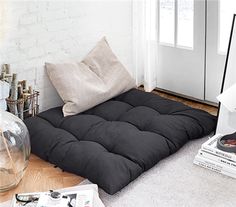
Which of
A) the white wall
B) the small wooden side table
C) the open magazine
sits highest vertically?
the white wall

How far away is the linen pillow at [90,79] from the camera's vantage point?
2.98 metres

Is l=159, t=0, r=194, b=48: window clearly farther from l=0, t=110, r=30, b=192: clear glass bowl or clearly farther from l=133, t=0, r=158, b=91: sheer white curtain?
l=0, t=110, r=30, b=192: clear glass bowl

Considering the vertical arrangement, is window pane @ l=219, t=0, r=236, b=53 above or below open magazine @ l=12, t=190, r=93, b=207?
Answer: above

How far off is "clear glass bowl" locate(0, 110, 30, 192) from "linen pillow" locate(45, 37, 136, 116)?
1.68 ft

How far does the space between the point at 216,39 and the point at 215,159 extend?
1.04m

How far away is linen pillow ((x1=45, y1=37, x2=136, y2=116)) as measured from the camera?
298 cm

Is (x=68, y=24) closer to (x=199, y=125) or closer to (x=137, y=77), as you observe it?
(x=137, y=77)

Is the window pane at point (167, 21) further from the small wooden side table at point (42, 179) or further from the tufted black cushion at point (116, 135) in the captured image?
the small wooden side table at point (42, 179)

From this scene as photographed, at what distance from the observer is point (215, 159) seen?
2500mm

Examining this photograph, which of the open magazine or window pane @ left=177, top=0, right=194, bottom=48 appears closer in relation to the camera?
the open magazine

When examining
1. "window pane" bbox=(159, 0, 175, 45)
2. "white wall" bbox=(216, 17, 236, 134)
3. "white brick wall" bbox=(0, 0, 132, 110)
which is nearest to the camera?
"white wall" bbox=(216, 17, 236, 134)

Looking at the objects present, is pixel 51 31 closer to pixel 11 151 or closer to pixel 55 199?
pixel 11 151

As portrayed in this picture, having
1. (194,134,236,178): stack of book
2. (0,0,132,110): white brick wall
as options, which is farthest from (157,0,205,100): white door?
(194,134,236,178): stack of book

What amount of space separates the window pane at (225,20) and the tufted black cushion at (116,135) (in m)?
0.55
